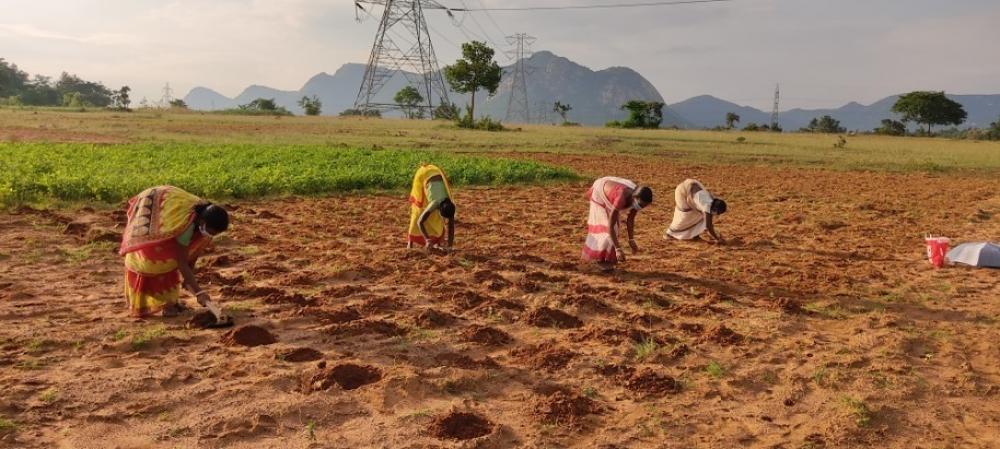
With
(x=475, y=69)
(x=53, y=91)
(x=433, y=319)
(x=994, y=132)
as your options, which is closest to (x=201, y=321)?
(x=433, y=319)

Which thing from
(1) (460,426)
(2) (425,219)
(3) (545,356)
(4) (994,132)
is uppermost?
(4) (994,132)

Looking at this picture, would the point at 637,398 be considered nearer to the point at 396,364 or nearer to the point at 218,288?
the point at 396,364

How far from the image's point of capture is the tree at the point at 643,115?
5834cm

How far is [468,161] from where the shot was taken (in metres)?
18.4

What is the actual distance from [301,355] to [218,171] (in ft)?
36.5

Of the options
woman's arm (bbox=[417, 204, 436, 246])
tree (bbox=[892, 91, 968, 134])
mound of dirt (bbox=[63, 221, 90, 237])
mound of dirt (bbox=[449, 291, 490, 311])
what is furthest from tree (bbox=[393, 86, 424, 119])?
mound of dirt (bbox=[449, 291, 490, 311])

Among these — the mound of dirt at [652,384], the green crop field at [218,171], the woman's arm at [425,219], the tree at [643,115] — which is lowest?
the mound of dirt at [652,384]

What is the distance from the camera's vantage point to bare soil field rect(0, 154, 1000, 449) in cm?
391

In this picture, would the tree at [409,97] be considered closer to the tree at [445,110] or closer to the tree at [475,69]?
the tree at [445,110]

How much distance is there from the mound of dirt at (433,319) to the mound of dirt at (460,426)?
1.70 metres

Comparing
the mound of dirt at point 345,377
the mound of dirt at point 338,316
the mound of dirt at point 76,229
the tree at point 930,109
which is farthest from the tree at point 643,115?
the mound of dirt at point 345,377

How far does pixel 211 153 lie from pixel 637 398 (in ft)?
54.5

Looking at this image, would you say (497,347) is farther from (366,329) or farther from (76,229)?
(76,229)

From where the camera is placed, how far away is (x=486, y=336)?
17.8 ft
